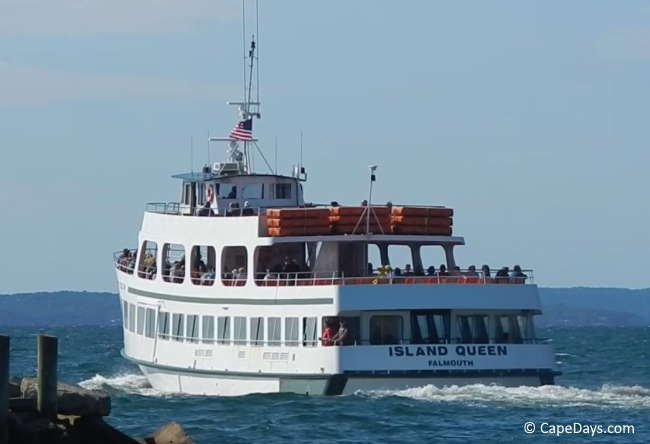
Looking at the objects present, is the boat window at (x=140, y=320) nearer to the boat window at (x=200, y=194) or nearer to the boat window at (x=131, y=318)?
the boat window at (x=131, y=318)

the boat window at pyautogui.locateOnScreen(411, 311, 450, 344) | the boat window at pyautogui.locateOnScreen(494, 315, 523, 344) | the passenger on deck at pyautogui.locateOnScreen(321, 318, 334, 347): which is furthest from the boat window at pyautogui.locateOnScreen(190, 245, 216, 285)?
the boat window at pyautogui.locateOnScreen(494, 315, 523, 344)

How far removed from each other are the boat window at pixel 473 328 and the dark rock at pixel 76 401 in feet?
46.7

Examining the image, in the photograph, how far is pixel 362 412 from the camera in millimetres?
37688

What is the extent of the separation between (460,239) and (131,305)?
10.4 meters

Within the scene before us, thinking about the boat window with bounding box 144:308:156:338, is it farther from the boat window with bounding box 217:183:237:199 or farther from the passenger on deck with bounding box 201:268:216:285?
the boat window with bounding box 217:183:237:199

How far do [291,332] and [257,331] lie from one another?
4.13ft

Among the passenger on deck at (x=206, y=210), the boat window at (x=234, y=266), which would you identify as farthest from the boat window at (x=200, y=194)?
the boat window at (x=234, y=266)

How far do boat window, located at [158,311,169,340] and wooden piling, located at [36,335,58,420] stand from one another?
18604mm

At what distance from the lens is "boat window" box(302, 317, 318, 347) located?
41.0 meters

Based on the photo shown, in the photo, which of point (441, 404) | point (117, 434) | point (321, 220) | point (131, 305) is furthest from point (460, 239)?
point (117, 434)

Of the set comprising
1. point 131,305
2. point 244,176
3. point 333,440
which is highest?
point 244,176

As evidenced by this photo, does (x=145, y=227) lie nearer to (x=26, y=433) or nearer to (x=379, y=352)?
(x=379, y=352)

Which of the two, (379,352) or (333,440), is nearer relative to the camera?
(333,440)

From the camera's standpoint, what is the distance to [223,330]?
143ft
